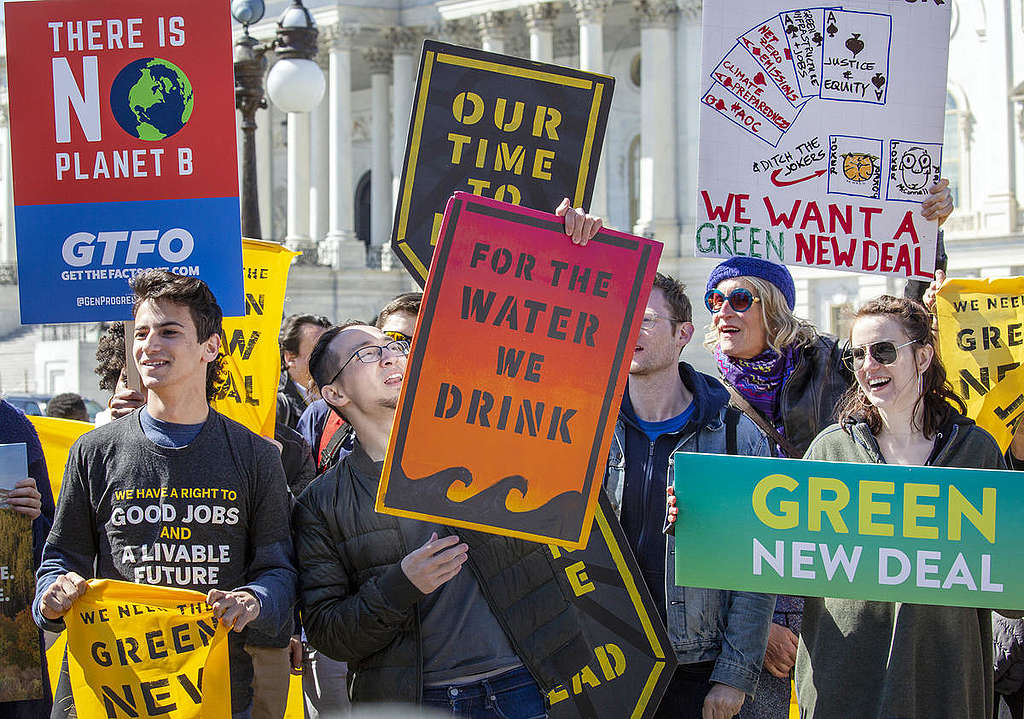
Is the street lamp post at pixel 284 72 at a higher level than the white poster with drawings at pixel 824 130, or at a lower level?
higher

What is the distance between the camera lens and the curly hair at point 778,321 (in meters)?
5.60

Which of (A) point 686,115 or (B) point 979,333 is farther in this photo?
(A) point 686,115

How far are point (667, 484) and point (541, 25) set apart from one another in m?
39.6

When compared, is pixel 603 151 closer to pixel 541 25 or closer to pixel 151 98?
pixel 541 25

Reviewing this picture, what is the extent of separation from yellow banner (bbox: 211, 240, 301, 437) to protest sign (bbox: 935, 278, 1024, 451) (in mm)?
2992

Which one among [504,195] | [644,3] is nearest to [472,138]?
[504,195]

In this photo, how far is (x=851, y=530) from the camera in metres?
4.32

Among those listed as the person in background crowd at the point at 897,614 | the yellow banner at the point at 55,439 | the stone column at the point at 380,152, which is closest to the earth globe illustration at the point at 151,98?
the yellow banner at the point at 55,439

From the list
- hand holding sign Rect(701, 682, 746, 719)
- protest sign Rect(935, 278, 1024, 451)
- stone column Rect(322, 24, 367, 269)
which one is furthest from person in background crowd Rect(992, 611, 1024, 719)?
stone column Rect(322, 24, 367, 269)

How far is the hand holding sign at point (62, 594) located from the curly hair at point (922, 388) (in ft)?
7.61

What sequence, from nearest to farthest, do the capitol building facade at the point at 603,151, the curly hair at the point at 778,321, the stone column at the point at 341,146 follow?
the curly hair at the point at 778,321, the capitol building facade at the point at 603,151, the stone column at the point at 341,146

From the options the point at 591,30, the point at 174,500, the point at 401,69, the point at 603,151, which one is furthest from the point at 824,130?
the point at 401,69

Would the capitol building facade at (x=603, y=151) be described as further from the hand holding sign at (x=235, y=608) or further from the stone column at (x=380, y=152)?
the hand holding sign at (x=235, y=608)

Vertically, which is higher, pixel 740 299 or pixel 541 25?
pixel 541 25
